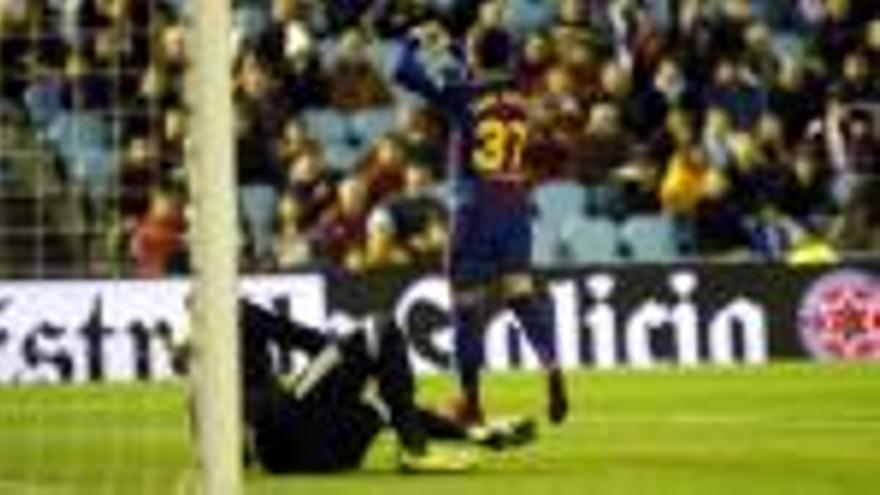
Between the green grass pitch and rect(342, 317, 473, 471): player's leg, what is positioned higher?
rect(342, 317, 473, 471): player's leg

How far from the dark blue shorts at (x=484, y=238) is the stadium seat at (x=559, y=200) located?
5.54 metres

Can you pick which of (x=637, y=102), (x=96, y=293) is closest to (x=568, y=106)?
(x=637, y=102)

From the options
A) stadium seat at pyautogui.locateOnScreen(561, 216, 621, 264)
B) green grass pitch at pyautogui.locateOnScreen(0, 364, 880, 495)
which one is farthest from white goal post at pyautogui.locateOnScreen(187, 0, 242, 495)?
stadium seat at pyautogui.locateOnScreen(561, 216, 621, 264)

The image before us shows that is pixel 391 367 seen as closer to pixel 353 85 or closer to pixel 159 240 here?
pixel 159 240

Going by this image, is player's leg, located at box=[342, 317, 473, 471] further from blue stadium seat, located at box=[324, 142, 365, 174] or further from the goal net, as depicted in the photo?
blue stadium seat, located at box=[324, 142, 365, 174]

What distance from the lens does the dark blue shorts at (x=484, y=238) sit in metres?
16.2

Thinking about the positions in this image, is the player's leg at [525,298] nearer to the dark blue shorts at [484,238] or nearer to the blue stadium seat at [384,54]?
the dark blue shorts at [484,238]

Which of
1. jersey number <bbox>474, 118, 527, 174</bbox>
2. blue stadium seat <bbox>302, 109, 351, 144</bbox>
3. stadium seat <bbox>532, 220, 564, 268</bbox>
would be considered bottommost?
stadium seat <bbox>532, 220, 564, 268</bbox>

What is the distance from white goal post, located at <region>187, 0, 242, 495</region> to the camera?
352 inches

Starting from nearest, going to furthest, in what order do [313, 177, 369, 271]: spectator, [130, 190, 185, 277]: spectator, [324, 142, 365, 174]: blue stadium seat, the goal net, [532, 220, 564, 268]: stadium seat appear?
the goal net, [130, 190, 185, 277]: spectator, [532, 220, 564, 268]: stadium seat, [313, 177, 369, 271]: spectator, [324, 142, 365, 174]: blue stadium seat

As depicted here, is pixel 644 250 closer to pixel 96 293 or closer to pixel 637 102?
pixel 637 102

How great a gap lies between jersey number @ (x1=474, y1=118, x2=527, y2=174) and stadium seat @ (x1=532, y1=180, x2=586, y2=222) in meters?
5.63

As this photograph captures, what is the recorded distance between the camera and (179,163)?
2058 centimetres

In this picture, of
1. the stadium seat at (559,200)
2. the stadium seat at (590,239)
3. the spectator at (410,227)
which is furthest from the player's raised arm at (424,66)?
the stadium seat at (559,200)
